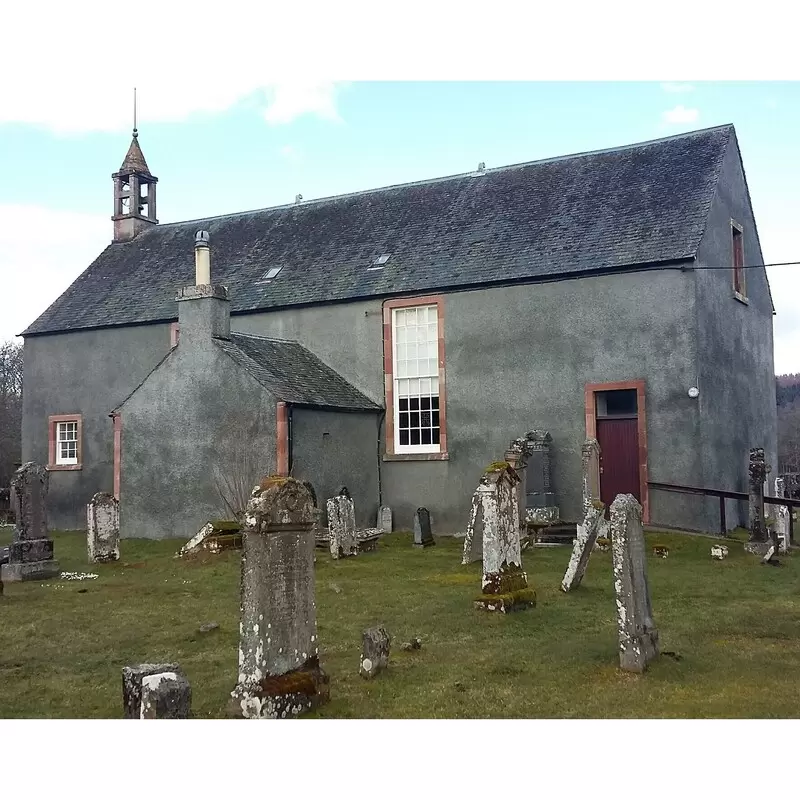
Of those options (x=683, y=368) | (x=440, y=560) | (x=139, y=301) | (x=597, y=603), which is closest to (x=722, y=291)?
(x=683, y=368)

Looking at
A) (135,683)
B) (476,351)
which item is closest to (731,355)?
(476,351)

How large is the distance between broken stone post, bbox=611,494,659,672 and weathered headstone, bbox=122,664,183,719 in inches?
167

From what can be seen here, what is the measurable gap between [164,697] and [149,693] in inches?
4.7

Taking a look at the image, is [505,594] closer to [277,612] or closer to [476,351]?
[277,612]

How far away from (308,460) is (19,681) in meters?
11.7

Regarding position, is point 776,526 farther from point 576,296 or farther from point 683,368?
point 576,296

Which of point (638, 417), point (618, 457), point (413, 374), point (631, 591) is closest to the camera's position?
point (631, 591)

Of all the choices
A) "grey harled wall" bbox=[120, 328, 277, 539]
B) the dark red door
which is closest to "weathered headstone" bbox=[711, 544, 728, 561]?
the dark red door

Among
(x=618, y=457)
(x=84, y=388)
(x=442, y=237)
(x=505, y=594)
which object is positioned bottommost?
(x=505, y=594)

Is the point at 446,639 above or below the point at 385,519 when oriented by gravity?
below

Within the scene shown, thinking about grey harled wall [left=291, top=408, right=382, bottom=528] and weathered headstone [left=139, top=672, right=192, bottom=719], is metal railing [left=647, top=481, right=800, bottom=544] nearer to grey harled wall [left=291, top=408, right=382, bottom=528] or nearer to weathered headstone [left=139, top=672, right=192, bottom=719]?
grey harled wall [left=291, top=408, right=382, bottom=528]

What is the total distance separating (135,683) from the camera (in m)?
7.02

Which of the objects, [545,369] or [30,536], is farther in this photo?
[545,369]

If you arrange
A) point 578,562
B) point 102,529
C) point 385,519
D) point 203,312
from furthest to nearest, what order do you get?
1. point 385,519
2. point 203,312
3. point 102,529
4. point 578,562
